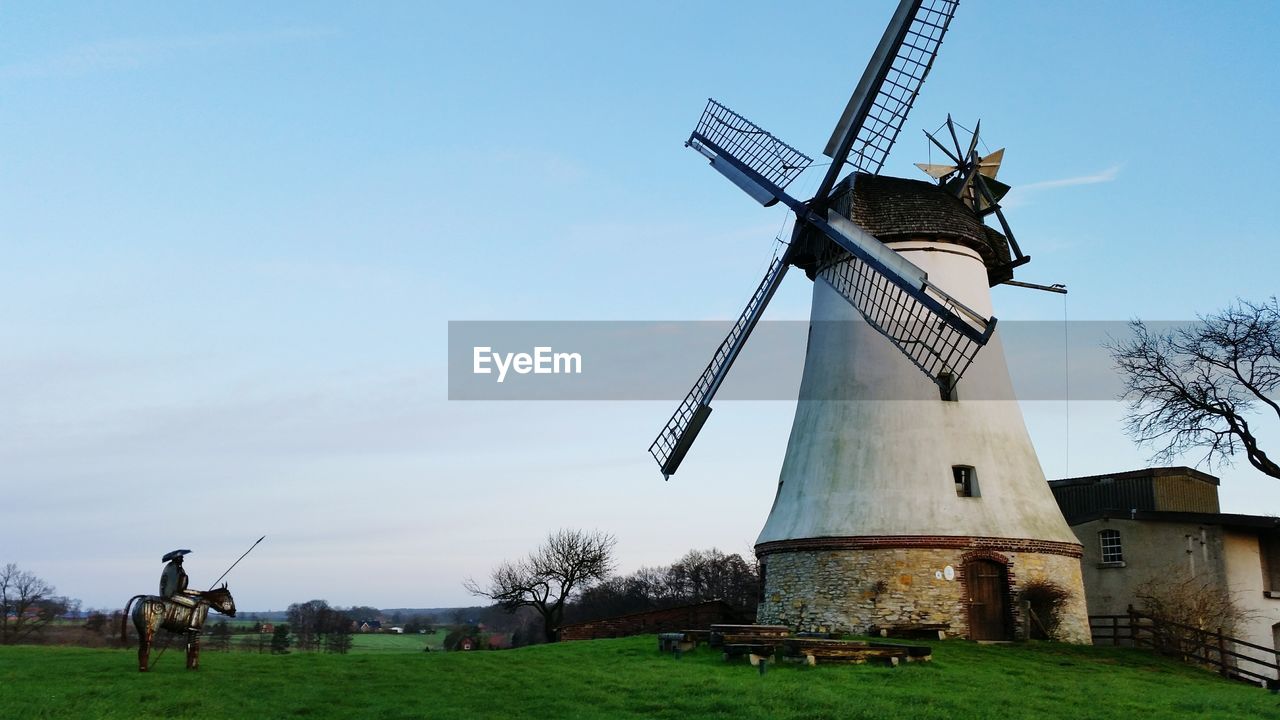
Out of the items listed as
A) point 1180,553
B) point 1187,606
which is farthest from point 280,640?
point 1187,606

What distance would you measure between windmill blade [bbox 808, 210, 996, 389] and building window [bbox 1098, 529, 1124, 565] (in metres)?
9.81

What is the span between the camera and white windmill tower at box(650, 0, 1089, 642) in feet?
81.5

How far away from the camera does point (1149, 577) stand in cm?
3144

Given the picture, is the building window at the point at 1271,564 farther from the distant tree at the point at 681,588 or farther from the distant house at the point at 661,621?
the distant tree at the point at 681,588

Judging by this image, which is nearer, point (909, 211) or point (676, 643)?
point (676, 643)

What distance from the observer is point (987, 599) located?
2495 cm

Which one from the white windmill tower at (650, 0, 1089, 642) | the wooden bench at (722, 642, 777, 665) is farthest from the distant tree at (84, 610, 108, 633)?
the wooden bench at (722, 642, 777, 665)

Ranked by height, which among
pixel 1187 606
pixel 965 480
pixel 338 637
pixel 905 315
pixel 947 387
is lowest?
pixel 338 637

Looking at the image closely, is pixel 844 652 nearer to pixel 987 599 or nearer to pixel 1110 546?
pixel 987 599

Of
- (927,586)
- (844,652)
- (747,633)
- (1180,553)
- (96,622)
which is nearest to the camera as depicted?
(844,652)

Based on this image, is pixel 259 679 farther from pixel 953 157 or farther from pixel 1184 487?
pixel 1184 487

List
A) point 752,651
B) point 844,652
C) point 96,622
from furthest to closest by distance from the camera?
point 96,622
point 752,651
point 844,652

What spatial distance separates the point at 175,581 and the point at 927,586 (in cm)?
1686

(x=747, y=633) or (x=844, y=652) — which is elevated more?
(x=747, y=633)
